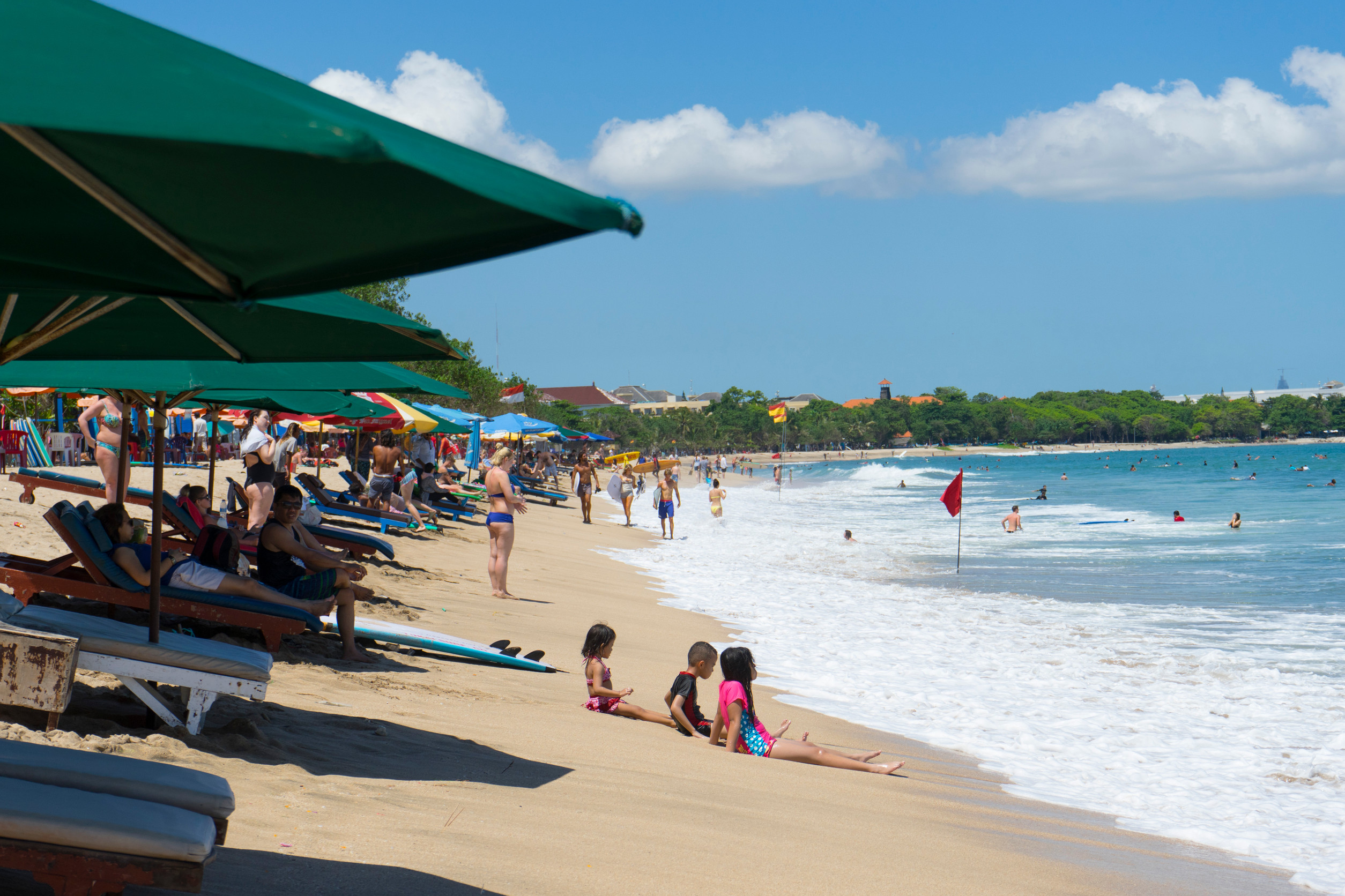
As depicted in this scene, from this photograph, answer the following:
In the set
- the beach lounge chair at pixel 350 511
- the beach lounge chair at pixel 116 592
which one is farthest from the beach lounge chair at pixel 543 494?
the beach lounge chair at pixel 116 592

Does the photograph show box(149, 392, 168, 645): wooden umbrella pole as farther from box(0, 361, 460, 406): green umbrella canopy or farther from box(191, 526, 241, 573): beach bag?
box(191, 526, 241, 573): beach bag

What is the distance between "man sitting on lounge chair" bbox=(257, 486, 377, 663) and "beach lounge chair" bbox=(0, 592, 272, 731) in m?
1.93

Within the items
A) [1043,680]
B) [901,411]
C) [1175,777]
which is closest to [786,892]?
[1175,777]

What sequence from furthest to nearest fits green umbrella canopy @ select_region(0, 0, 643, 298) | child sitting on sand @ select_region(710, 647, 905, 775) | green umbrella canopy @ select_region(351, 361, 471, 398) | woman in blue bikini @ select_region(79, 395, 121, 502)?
woman in blue bikini @ select_region(79, 395, 121, 502) < green umbrella canopy @ select_region(351, 361, 471, 398) < child sitting on sand @ select_region(710, 647, 905, 775) < green umbrella canopy @ select_region(0, 0, 643, 298)

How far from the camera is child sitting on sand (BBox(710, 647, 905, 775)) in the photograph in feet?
18.4

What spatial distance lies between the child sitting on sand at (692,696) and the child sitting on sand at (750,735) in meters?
0.32

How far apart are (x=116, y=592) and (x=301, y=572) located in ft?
3.91

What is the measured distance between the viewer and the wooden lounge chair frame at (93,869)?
2.54 meters

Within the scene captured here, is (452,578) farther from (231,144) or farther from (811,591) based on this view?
(231,144)

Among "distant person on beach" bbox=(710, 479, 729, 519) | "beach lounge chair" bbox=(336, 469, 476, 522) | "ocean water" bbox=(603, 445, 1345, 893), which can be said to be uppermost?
"beach lounge chair" bbox=(336, 469, 476, 522)

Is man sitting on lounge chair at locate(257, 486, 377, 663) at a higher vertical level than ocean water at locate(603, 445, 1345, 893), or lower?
higher

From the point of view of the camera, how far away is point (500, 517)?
10453mm

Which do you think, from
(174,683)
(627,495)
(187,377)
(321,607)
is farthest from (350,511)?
(627,495)

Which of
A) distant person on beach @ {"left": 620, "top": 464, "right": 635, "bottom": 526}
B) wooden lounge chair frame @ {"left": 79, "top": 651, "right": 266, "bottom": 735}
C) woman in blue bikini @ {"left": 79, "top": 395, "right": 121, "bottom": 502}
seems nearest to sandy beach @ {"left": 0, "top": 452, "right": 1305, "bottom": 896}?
wooden lounge chair frame @ {"left": 79, "top": 651, "right": 266, "bottom": 735}
